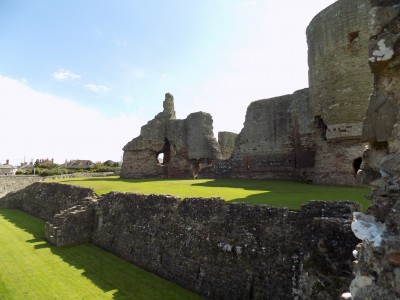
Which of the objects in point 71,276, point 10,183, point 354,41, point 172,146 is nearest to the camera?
point 71,276

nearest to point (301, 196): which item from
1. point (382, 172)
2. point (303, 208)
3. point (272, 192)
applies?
point (272, 192)

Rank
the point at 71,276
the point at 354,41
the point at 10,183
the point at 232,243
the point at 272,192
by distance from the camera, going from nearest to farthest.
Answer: the point at 232,243
the point at 71,276
the point at 272,192
the point at 354,41
the point at 10,183

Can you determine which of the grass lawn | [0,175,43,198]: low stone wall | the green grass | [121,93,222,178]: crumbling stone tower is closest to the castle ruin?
the green grass

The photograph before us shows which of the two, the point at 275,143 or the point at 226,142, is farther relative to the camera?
the point at 226,142

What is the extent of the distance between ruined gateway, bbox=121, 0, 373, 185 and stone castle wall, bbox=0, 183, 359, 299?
25.0 ft

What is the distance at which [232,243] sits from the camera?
7176mm

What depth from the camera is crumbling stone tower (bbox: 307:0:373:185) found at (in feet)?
40.8

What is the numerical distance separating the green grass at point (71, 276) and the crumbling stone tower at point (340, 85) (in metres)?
8.87

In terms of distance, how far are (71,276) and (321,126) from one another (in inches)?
463

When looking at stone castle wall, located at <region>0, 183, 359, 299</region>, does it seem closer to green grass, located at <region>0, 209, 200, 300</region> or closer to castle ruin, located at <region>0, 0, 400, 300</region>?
castle ruin, located at <region>0, 0, 400, 300</region>

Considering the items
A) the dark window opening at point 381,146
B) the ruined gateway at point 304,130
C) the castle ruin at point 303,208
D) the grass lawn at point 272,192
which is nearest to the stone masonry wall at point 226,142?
the ruined gateway at point 304,130

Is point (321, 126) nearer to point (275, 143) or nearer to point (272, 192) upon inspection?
point (275, 143)

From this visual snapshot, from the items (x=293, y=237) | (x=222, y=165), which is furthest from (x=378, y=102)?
(x=222, y=165)

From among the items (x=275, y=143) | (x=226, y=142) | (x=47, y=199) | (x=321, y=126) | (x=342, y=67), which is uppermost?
(x=342, y=67)
